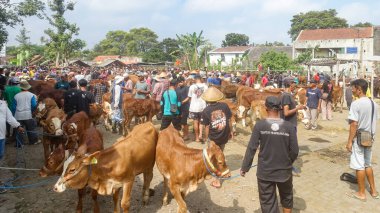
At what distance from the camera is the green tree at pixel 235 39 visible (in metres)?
86.7

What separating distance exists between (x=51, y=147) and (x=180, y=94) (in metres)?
3.58

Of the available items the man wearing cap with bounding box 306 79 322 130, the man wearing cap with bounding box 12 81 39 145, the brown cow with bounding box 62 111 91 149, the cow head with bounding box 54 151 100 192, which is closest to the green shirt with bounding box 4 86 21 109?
the man wearing cap with bounding box 12 81 39 145

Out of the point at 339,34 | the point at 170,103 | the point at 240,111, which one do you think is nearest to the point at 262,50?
the point at 339,34

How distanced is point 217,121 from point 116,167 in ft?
6.98

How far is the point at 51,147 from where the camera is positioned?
6.95 meters

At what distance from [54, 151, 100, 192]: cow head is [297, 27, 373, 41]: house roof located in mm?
46186

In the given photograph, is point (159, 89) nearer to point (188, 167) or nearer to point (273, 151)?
point (188, 167)

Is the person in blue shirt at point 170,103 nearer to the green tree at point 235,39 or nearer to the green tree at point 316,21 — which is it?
the green tree at point 316,21

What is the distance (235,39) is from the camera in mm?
86375

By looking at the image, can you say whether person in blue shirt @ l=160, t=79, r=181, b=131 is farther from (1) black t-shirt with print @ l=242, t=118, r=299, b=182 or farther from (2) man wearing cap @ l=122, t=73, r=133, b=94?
(2) man wearing cap @ l=122, t=73, r=133, b=94

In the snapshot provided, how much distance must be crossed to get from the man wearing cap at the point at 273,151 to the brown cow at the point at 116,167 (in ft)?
6.16

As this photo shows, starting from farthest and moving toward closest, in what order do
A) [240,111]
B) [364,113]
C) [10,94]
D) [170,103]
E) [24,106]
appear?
[240,111]
[10,94]
[170,103]
[24,106]
[364,113]

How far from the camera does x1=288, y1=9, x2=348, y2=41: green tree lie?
6822cm

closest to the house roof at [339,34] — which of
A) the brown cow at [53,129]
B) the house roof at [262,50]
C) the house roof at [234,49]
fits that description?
the house roof at [262,50]
